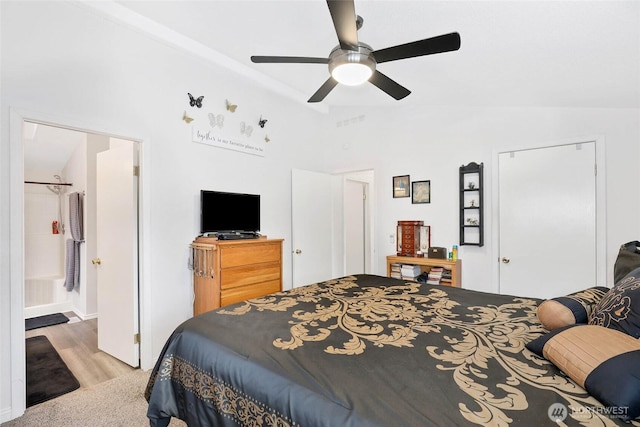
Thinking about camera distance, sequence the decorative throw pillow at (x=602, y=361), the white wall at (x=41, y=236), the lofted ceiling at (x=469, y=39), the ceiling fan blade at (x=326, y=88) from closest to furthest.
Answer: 1. the decorative throw pillow at (x=602, y=361)
2. the lofted ceiling at (x=469, y=39)
3. the ceiling fan blade at (x=326, y=88)
4. the white wall at (x=41, y=236)

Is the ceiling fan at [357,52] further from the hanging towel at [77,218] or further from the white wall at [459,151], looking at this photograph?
the hanging towel at [77,218]

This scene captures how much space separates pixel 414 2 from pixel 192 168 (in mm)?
2398

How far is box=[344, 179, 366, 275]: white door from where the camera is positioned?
522cm

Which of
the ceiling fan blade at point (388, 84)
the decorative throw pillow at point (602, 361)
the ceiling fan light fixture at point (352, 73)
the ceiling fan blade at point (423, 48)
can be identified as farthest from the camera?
the ceiling fan blade at point (388, 84)

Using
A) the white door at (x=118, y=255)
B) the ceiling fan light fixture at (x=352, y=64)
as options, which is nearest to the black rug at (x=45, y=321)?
the white door at (x=118, y=255)

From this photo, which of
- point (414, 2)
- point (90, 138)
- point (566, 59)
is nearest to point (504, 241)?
point (566, 59)

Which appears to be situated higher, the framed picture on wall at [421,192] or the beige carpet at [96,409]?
the framed picture on wall at [421,192]

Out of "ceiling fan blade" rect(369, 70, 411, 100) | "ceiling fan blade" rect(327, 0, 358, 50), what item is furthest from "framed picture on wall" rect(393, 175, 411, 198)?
"ceiling fan blade" rect(327, 0, 358, 50)

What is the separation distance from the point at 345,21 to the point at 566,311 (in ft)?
5.70

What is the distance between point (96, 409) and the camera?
215cm

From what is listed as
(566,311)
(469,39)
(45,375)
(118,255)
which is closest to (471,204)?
(469,39)

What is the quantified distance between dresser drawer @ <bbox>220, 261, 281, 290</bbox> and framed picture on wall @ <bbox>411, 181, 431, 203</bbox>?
6.38ft

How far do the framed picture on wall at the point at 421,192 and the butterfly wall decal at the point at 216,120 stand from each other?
244 centimetres

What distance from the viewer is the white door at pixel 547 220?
9.46ft
